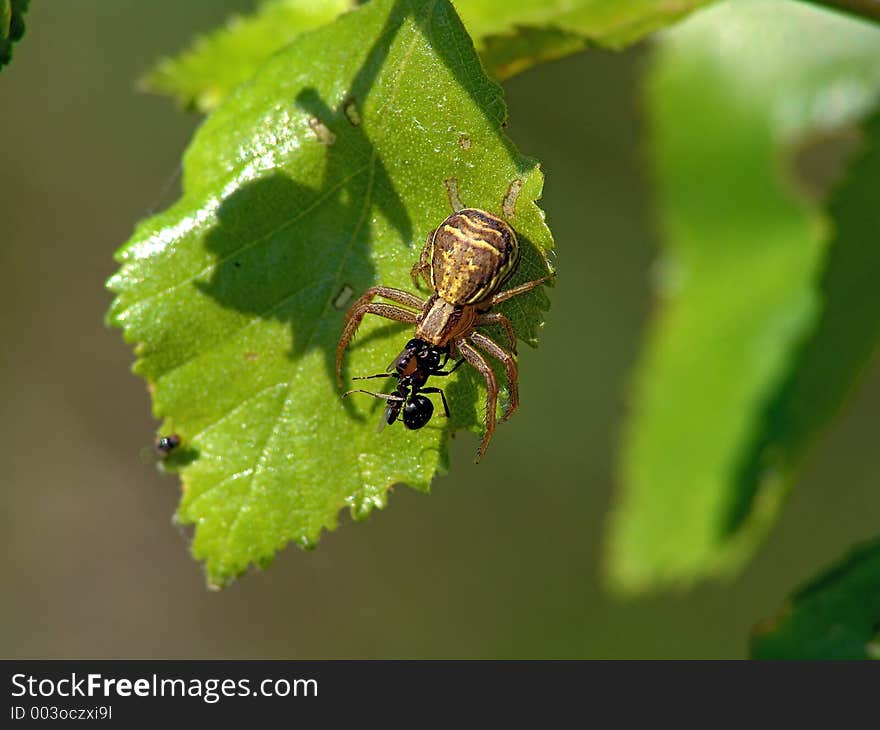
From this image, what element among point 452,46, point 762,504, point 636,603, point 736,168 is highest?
point 452,46

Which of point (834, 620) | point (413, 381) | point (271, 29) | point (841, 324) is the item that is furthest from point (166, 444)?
point (841, 324)

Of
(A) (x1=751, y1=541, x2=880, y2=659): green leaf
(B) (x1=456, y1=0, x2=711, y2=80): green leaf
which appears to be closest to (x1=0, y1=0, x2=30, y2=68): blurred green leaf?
(B) (x1=456, y1=0, x2=711, y2=80): green leaf

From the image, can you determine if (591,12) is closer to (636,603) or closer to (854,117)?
(854,117)

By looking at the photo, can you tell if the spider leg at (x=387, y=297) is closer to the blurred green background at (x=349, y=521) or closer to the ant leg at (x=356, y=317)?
the ant leg at (x=356, y=317)

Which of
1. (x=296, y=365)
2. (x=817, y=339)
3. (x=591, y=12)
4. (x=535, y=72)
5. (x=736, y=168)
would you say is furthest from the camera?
(x=535, y=72)

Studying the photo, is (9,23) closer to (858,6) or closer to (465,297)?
(465,297)
